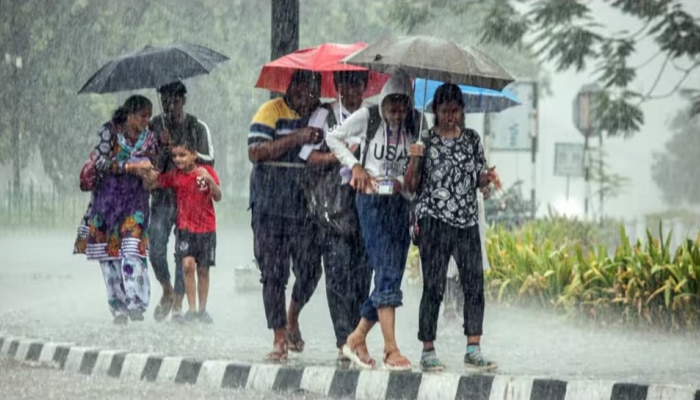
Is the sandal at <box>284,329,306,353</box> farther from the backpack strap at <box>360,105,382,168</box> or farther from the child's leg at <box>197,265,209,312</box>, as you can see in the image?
the child's leg at <box>197,265,209,312</box>

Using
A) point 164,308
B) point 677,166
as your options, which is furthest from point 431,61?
point 677,166

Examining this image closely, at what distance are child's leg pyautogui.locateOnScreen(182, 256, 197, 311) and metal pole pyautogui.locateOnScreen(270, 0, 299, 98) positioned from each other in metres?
1.49

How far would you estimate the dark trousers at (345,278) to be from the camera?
10453 millimetres

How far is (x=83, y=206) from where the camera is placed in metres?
47.1

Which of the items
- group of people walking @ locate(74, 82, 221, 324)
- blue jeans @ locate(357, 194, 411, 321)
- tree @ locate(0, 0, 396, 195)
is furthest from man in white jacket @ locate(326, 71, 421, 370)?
tree @ locate(0, 0, 396, 195)

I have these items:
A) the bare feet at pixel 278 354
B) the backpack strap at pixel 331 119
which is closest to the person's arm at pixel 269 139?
the backpack strap at pixel 331 119

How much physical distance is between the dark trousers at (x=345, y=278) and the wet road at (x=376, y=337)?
263 millimetres

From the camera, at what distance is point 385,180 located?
9828 mm

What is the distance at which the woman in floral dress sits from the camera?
12859 mm

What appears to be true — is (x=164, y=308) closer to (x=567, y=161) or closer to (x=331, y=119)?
(x=331, y=119)

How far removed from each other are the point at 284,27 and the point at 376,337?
9.28 feet

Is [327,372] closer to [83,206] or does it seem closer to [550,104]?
[83,206]

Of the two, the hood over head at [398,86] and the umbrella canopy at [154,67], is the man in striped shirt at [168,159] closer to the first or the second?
the umbrella canopy at [154,67]

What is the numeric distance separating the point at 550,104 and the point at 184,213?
71.0 m
